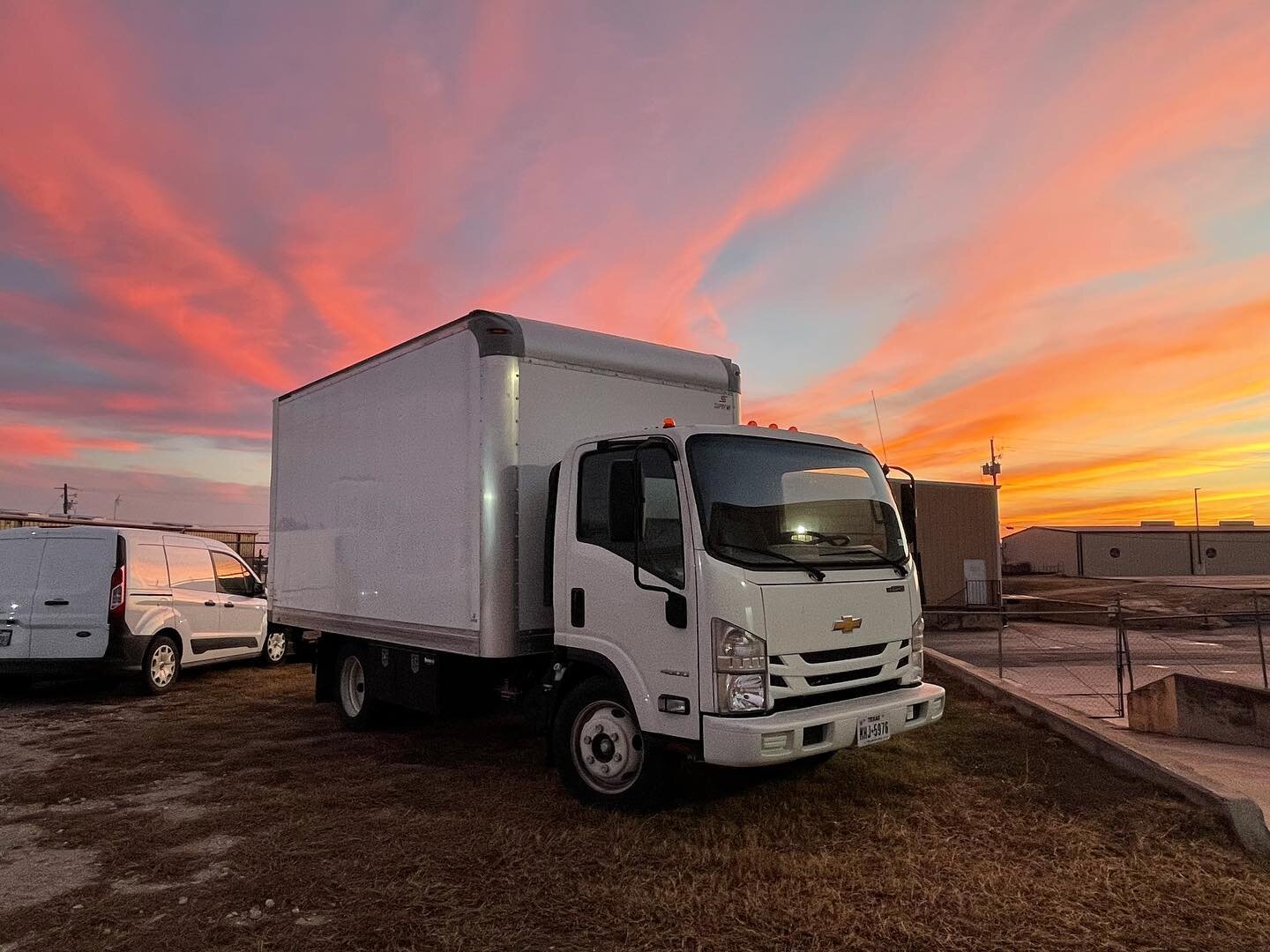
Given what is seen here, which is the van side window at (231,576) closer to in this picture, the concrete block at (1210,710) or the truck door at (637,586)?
the truck door at (637,586)

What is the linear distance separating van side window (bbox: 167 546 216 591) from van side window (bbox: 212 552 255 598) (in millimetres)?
157

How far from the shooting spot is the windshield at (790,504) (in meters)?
4.85

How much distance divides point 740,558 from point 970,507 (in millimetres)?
28257

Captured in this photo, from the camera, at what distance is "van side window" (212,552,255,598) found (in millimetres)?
12047

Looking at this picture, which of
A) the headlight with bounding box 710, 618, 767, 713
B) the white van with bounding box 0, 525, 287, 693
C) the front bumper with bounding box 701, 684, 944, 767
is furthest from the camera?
the white van with bounding box 0, 525, 287, 693

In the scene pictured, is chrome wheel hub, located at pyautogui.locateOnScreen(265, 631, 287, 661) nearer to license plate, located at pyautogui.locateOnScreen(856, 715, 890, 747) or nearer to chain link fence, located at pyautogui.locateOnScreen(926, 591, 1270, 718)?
chain link fence, located at pyautogui.locateOnScreen(926, 591, 1270, 718)

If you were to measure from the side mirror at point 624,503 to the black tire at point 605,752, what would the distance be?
1013mm

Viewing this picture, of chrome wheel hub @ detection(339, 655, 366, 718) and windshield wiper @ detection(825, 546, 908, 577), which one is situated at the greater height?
windshield wiper @ detection(825, 546, 908, 577)

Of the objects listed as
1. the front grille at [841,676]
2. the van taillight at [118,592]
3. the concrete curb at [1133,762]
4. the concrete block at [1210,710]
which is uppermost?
the van taillight at [118,592]

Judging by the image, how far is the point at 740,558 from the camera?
472 centimetres

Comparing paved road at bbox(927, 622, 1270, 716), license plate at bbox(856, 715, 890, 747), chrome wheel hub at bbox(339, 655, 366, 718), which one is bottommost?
paved road at bbox(927, 622, 1270, 716)

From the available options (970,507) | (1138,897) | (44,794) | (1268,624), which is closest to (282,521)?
(44,794)

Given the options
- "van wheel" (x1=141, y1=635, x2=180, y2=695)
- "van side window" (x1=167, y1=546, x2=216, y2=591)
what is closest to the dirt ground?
"van wheel" (x1=141, y1=635, x2=180, y2=695)

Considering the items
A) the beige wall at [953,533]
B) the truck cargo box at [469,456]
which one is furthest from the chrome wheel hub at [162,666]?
the beige wall at [953,533]
